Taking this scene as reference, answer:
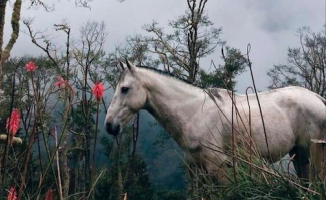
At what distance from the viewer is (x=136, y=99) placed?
6273mm

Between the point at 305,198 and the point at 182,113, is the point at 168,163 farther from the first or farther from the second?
the point at 305,198

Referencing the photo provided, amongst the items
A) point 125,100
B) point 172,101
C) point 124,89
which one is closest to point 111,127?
point 125,100

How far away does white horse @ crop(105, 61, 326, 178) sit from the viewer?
5984 mm

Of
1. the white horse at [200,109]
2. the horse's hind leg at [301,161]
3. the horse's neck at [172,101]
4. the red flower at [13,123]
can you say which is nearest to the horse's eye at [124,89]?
the white horse at [200,109]

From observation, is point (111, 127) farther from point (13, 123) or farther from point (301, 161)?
point (13, 123)

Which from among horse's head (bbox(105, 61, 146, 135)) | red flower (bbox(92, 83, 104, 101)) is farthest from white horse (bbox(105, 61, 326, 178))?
red flower (bbox(92, 83, 104, 101))

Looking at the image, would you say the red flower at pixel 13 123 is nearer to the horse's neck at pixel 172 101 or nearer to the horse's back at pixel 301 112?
the horse's neck at pixel 172 101

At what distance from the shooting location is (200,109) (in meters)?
6.12

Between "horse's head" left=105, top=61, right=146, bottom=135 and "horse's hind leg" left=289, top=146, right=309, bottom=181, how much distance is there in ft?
6.18

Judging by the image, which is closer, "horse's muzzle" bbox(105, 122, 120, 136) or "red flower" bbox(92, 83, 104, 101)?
"red flower" bbox(92, 83, 104, 101)

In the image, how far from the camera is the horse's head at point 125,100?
627 cm

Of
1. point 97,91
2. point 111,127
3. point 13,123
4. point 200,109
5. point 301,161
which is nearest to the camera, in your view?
point 13,123

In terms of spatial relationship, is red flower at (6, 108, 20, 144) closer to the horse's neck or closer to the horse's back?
the horse's neck

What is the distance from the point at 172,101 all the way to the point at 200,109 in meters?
0.37
